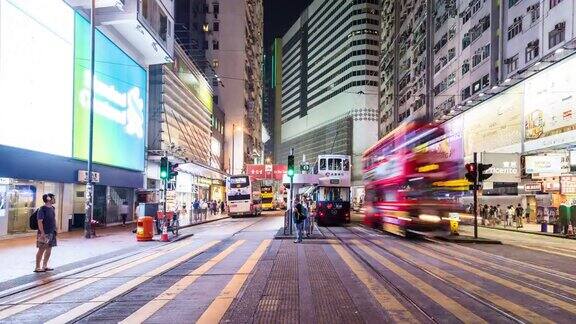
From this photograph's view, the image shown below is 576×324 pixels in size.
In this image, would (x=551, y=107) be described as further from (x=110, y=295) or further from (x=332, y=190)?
(x=110, y=295)

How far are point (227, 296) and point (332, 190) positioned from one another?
25514 mm

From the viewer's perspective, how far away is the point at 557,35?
1325 inches

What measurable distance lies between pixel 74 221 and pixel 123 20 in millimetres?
11947

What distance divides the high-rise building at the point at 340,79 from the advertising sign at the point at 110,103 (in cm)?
8816

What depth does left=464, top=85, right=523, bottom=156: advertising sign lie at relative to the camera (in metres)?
37.3

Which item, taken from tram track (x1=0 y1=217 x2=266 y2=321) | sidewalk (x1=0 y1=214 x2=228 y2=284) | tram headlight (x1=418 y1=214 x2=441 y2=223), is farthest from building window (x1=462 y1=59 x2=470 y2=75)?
tram track (x1=0 y1=217 x2=266 y2=321)

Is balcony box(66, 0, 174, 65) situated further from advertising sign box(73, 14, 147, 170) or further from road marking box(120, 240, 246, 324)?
road marking box(120, 240, 246, 324)

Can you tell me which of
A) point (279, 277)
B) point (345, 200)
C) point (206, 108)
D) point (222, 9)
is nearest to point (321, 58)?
point (222, 9)

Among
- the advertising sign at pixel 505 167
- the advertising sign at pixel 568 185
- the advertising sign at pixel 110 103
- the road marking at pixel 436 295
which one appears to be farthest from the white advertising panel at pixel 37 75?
the advertising sign at pixel 568 185

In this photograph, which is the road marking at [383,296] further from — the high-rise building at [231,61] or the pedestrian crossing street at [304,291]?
the high-rise building at [231,61]

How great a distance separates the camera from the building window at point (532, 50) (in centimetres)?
3659

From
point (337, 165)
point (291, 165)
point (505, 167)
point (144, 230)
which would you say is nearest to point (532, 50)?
point (505, 167)

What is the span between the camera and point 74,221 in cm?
2967

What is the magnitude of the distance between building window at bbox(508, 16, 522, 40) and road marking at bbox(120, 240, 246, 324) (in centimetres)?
3339
